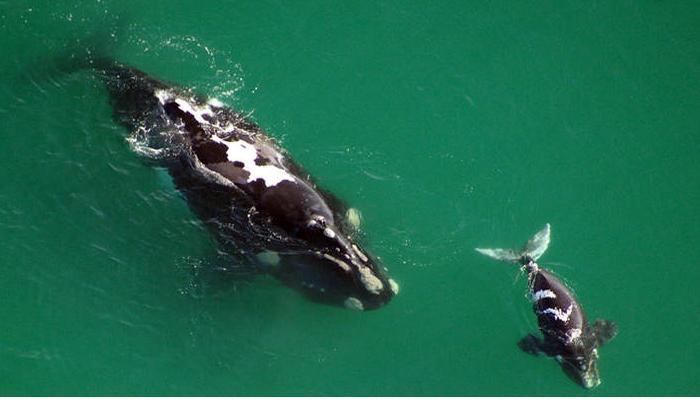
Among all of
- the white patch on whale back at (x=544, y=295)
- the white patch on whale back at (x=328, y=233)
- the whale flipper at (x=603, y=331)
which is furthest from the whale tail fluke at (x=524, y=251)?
the white patch on whale back at (x=328, y=233)

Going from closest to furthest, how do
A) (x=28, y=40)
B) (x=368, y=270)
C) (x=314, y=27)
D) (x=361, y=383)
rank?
(x=368, y=270) < (x=361, y=383) < (x=28, y=40) < (x=314, y=27)

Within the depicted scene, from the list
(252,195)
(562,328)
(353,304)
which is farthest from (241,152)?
(562,328)

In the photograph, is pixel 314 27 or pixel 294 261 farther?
pixel 314 27

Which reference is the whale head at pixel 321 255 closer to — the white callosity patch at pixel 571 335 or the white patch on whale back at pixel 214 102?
the white patch on whale back at pixel 214 102

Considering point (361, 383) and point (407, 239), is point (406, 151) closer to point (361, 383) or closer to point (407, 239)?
point (407, 239)

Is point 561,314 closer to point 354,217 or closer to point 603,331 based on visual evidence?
point 603,331

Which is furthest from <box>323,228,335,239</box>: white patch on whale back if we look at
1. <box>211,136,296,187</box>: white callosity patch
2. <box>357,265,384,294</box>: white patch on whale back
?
<box>211,136,296,187</box>: white callosity patch

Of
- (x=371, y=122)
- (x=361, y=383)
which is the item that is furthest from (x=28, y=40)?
(x=361, y=383)
